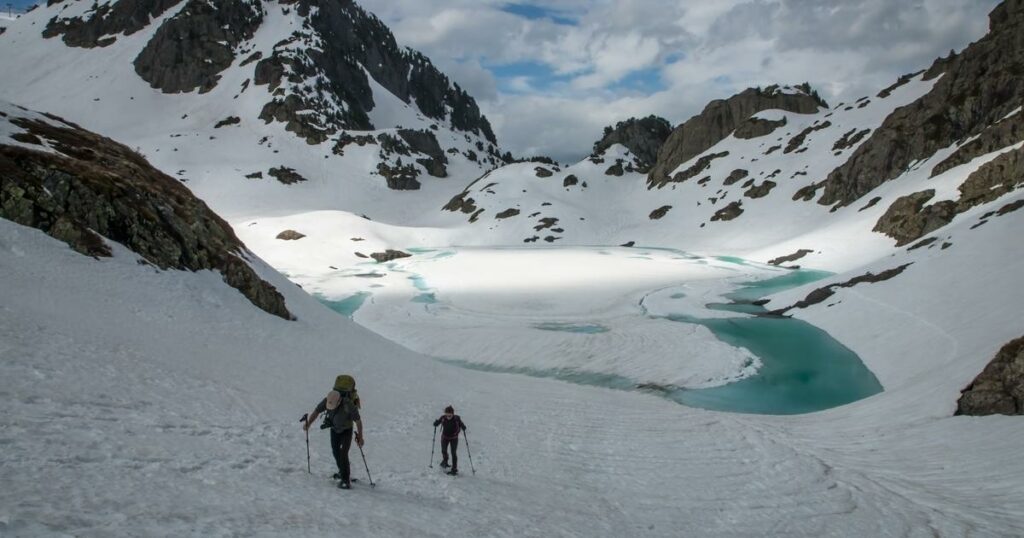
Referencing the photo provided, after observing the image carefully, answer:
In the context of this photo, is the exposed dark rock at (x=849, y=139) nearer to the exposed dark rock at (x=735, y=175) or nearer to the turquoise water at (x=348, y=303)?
the exposed dark rock at (x=735, y=175)

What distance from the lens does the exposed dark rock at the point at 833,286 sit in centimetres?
3888

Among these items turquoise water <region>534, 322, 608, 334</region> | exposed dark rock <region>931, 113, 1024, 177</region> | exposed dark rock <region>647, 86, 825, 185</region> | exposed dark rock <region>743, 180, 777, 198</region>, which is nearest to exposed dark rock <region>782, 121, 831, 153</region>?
exposed dark rock <region>743, 180, 777, 198</region>

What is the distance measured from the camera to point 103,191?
20047 millimetres

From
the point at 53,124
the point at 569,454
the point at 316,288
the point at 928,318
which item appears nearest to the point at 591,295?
the point at 928,318

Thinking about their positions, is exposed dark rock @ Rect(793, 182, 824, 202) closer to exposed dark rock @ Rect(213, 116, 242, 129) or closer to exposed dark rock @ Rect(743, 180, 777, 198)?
exposed dark rock @ Rect(743, 180, 777, 198)

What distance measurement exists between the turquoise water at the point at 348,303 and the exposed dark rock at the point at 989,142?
72.1m

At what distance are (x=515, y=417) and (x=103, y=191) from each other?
56.0ft

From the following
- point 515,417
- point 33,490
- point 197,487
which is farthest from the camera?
point 515,417

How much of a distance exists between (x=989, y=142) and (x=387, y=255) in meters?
82.1

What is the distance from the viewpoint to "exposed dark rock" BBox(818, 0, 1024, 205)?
79375mm

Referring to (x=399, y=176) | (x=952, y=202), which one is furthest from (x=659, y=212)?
(x=399, y=176)

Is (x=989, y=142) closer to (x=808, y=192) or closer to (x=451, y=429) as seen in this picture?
(x=808, y=192)

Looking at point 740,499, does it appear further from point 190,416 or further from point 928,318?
point 928,318

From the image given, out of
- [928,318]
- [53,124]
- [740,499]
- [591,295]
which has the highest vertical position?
[53,124]
